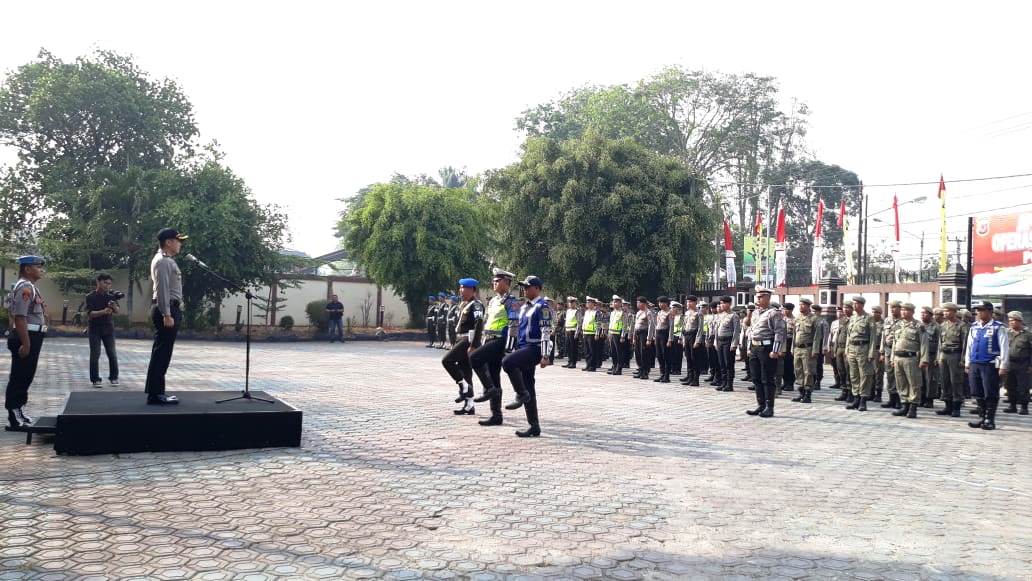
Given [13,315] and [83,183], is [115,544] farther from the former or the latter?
[83,183]

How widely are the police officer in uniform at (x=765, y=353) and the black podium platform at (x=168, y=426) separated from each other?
6.82 m

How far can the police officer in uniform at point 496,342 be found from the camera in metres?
9.08

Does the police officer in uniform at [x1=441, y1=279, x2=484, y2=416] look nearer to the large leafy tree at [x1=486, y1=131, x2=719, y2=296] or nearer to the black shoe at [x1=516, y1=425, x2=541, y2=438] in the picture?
the black shoe at [x1=516, y1=425, x2=541, y2=438]

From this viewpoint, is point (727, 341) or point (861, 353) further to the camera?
point (727, 341)

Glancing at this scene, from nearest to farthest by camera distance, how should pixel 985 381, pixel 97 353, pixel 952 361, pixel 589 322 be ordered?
pixel 985 381
pixel 97 353
pixel 952 361
pixel 589 322

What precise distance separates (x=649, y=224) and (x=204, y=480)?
67.1ft

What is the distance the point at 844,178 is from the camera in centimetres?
5469

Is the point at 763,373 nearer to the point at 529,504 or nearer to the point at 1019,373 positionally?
the point at 1019,373

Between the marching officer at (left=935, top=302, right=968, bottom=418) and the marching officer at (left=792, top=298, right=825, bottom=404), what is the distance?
206cm

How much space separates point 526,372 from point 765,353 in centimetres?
423

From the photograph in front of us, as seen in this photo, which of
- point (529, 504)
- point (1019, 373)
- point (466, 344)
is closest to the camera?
point (529, 504)

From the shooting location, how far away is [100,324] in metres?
11.9

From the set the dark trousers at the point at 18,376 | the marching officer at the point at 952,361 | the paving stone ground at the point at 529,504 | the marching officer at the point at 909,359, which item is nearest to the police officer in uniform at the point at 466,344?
the paving stone ground at the point at 529,504

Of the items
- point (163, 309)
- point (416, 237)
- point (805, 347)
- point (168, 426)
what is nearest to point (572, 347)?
point (805, 347)
